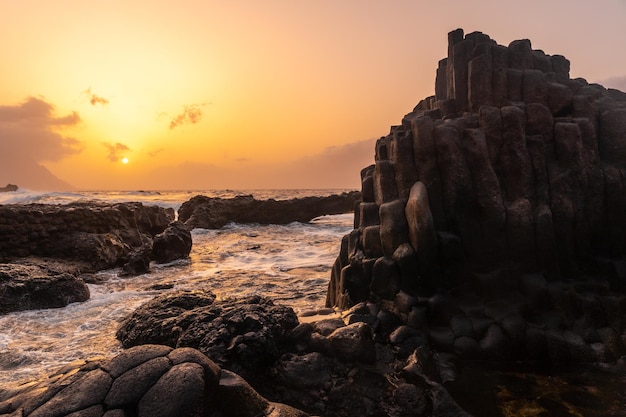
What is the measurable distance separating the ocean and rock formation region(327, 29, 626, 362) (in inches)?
99.0

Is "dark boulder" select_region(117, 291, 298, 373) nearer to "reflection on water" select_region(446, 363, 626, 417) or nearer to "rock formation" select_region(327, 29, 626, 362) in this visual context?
"rock formation" select_region(327, 29, 626, 362)

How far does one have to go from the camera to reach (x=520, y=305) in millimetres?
7344

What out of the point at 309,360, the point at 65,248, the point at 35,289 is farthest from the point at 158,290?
the point at 309,360

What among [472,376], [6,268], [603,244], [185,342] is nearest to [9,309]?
[6,268]

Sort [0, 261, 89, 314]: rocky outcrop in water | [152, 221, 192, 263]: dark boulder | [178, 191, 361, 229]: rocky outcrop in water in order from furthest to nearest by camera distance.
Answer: [178, 191, 361, 229]: rocky outcrop in water
[152, 221, 192, 263]: dark boulder
[0, 261, 89, 314]: rocky outcrop in water

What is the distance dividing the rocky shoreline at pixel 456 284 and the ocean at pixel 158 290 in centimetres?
132

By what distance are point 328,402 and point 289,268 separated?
10390 millimetres

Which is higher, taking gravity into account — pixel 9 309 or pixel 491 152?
pixel 491 152

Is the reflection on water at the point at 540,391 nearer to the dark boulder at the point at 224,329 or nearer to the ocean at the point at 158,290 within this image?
the dark boulder at the point at 224,329

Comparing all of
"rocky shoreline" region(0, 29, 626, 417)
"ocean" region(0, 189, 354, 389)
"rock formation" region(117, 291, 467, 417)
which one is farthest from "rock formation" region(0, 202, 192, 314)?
"rock formation" region(117, 291, 467, 417)

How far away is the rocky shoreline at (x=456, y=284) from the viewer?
5721 mm

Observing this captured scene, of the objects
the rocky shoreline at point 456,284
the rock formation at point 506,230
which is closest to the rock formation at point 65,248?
the rocky shoreline at point 456,284

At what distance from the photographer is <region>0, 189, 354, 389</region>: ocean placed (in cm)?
774

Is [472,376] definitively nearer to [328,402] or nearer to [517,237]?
[328,402]
